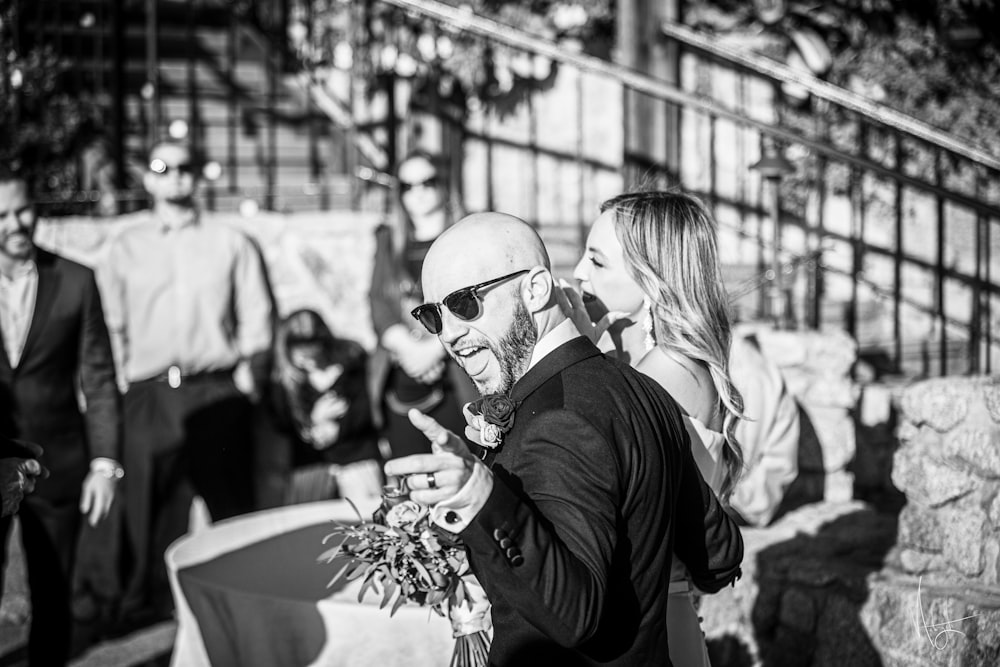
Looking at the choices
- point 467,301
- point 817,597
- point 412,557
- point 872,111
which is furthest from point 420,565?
point 872,111

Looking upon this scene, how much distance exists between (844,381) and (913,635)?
1.45 m

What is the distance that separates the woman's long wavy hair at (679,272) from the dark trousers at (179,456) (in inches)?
115

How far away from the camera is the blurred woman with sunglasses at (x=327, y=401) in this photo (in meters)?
4.89

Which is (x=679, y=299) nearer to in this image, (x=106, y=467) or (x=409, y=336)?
(x=409, y=336)

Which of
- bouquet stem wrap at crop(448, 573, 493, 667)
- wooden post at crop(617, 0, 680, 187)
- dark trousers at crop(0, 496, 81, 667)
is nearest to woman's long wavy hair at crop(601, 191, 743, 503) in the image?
bouquet stem wrap at crop(448, 573, 493, 667)

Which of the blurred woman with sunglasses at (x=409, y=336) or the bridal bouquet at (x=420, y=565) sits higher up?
the blurred woman with sunglasses at (x=409, y=336)

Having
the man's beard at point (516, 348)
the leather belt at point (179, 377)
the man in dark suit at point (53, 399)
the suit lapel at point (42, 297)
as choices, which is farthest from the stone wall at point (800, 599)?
the suit lapel at point (42, 297)

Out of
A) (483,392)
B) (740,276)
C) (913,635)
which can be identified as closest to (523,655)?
(483,392)

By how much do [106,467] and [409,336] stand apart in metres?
1.34

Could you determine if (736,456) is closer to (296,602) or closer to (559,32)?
(296,602)

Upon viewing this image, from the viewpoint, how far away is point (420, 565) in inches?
80.9

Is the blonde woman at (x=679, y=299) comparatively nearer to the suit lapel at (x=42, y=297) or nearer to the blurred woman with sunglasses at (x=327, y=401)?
the suit lapel at (x=42, y=297)

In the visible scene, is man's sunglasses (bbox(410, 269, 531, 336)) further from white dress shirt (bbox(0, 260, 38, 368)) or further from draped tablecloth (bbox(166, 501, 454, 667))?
white dress shirt (bbox(0, 260, 38, 368))

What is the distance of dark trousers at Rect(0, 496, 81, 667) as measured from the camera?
12.6 ft
